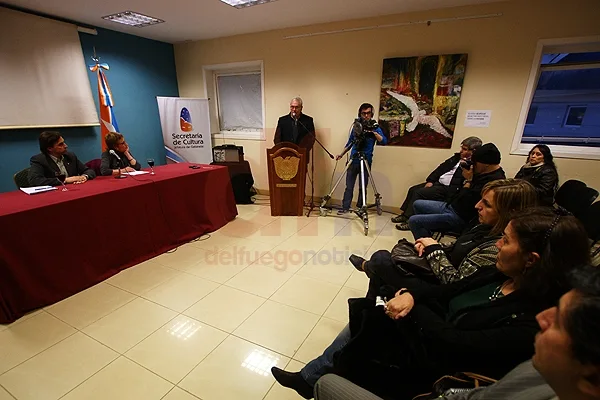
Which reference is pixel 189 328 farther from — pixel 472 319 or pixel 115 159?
pixel 115 159

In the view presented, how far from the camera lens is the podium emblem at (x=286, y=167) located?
3.73 meters

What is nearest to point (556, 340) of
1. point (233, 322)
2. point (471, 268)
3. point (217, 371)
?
point (471, 268)

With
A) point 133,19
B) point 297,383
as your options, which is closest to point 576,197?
point 297,383

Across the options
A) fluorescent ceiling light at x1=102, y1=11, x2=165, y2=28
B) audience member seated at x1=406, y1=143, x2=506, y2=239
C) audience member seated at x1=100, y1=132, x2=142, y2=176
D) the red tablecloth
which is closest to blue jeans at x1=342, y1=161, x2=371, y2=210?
audience member seated at x1=406, y1=143, x2=506, y2=239

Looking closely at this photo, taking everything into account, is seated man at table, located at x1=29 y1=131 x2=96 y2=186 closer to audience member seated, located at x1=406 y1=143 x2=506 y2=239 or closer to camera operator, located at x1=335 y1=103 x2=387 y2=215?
camera operator, located at x1=335 y1=103 x2=387 y2=215

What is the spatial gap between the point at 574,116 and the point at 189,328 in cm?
529

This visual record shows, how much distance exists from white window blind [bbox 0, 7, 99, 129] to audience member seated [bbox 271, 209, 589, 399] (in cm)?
439

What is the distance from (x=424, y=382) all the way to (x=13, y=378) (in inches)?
82.8

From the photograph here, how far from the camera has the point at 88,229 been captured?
224cm

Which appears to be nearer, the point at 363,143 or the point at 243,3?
the point at 243,3

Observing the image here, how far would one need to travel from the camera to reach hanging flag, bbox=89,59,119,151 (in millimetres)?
3861

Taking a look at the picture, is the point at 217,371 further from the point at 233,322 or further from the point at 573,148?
the point at 573,148

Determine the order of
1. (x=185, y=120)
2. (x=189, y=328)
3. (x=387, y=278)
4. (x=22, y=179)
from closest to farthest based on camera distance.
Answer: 1. (x=387, y=278)
2. (x=189, y=328)
3. (x=22, y=179)
4. (x=185, y=120)

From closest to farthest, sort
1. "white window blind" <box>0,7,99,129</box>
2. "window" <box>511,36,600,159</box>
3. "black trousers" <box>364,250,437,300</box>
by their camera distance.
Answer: "black trousers" <box>364,250,437,300</box>
"window" <box>511,36,600,159</box>
"white window blind" <box>0,7,99,129</box>
